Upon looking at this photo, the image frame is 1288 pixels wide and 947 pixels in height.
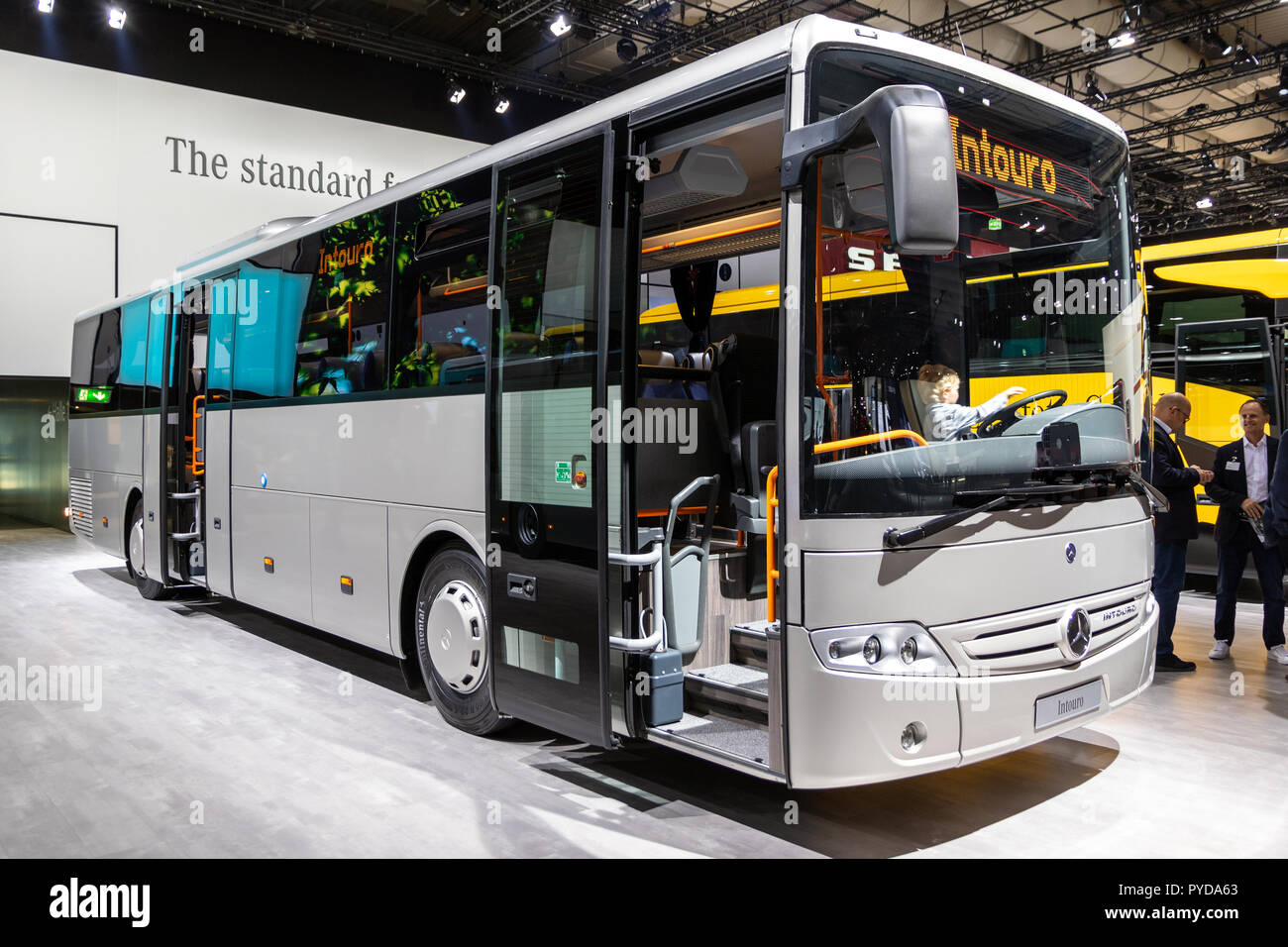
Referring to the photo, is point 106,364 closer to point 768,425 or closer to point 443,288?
point 443,288

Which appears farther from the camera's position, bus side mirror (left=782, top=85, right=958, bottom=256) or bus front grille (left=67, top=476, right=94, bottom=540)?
bus front grille (left=67, top=476, right=94, bottom=540)

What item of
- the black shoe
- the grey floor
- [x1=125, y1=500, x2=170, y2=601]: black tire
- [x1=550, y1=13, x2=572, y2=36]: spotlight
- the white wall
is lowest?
the grey floor

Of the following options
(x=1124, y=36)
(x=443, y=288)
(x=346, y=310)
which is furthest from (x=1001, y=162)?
(x=1124, y=36)

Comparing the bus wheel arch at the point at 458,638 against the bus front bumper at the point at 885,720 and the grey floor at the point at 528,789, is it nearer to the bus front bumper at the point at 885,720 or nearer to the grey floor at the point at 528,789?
the grey floor at the point at 528,789

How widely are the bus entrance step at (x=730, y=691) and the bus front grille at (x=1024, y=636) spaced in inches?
28.4


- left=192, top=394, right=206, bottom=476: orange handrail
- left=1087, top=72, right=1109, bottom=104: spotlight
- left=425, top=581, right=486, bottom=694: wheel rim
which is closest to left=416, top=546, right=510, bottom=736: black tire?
left=425, top=581, right=486, bottom=694: wheel rim

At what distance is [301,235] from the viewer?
6332 millimetres

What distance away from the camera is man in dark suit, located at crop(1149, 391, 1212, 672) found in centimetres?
619

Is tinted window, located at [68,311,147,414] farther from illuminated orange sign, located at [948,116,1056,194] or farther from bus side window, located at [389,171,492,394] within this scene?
illuminated orange sign, located at [948,116,1056,194]

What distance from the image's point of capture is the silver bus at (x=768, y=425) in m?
3.26

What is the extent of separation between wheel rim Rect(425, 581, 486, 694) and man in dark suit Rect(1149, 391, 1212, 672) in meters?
4.11
